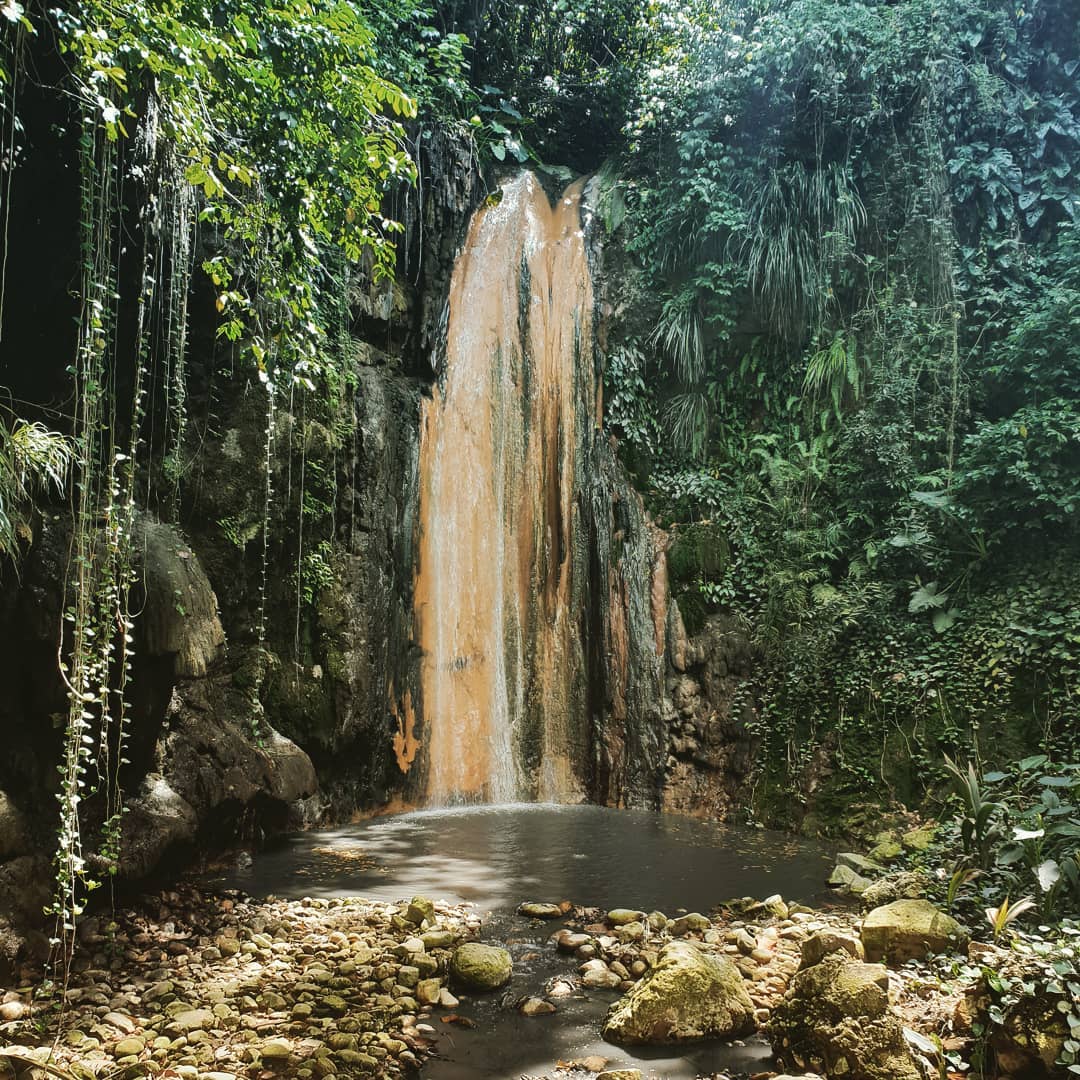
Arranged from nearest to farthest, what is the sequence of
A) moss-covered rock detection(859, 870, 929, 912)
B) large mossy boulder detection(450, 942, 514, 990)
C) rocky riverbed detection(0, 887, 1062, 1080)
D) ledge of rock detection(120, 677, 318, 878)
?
rocky riverbed detection(0, 887, 1062, 1080), large mossy boulder detection(450, 942, 514, 990), ledge of rock detection(120, 677, 318, 878), moss-covered rock detection(859, 870, 929, 912)

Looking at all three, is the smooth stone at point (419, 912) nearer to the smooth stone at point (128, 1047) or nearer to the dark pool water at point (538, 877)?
the dark pool water at point (538, 877)

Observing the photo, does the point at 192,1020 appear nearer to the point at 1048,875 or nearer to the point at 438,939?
the point at 438,939

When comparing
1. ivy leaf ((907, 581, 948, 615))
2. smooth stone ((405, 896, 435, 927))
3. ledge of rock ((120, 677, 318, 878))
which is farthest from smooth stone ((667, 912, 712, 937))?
ivy leaf ((907, 581, 948, 615))

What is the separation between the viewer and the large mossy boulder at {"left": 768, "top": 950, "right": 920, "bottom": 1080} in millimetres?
2959

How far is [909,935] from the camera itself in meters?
4.05

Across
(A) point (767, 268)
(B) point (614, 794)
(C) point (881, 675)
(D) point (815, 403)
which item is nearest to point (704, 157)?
(A) point (767, 268)

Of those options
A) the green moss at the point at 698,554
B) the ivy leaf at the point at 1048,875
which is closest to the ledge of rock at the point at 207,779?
the green moss at the point at 698,554

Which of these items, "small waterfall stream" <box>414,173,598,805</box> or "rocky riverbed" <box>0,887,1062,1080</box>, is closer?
"rocky riverbed" <box>0,887,1062,1080</box>

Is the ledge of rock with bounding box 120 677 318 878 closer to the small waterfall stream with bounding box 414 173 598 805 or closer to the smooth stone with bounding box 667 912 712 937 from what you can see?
the small waterfall stream with bounding box 414 173 598 805

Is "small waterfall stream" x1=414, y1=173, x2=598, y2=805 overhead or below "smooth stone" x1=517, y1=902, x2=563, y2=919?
overhead

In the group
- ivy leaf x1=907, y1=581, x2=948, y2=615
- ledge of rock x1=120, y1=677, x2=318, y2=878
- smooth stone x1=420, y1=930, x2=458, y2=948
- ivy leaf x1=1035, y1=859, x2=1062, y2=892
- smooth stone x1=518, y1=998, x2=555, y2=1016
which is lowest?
smooth stone x1=518, y1=998, x2=555, y2=1016

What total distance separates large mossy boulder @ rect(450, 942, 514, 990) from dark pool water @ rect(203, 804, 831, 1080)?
2.9 inches

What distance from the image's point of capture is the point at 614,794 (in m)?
8.73

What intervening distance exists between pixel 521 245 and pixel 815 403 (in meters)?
4.15
